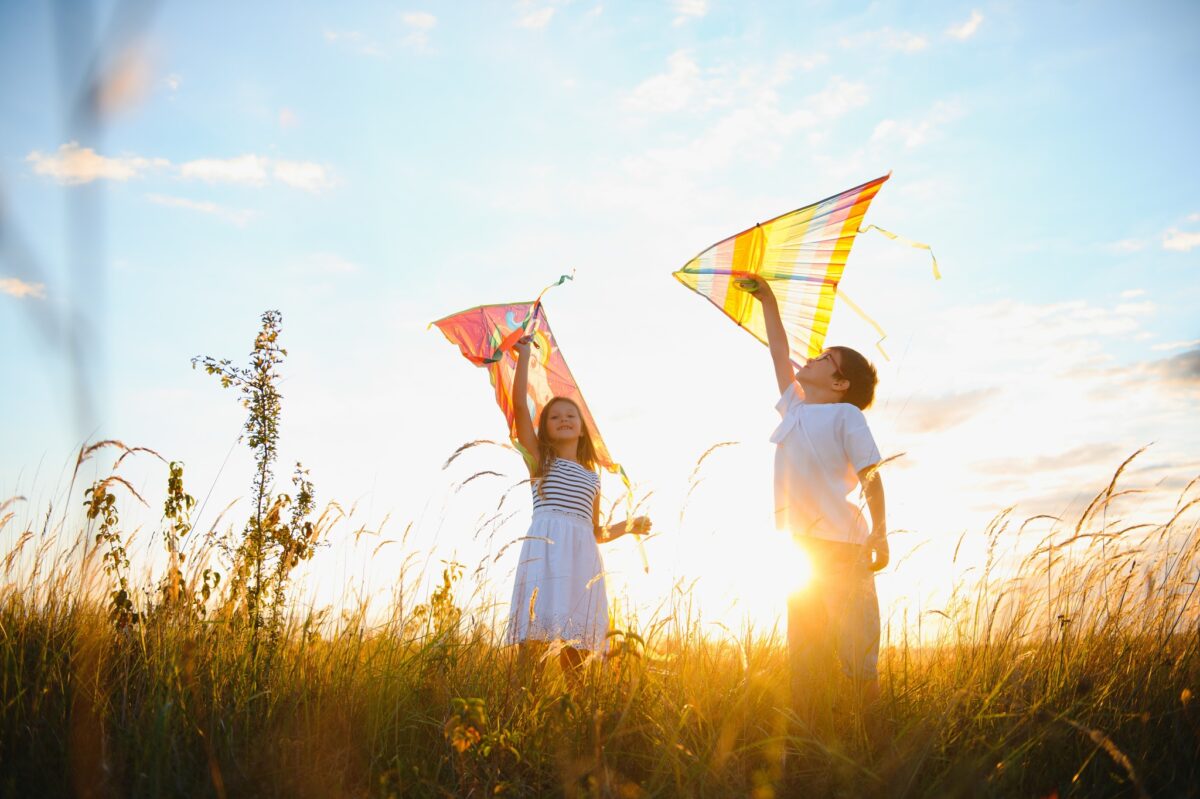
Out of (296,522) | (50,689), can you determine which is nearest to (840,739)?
(296,522)

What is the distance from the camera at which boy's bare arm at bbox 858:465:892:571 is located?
3.44 metres

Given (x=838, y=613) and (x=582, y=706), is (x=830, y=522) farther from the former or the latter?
(x=582, y=706)

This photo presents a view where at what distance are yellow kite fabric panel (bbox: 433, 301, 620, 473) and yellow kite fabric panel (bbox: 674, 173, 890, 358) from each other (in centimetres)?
124

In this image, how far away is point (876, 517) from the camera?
3613 mm

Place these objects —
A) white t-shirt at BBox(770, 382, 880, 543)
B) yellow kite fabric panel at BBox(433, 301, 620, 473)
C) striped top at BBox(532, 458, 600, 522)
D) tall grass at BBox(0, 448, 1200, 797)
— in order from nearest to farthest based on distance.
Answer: tall grass at BBox(0, 448, 1200, 797) → white t-shirt at BBox(770, 382, 880, 543) → striped top at BBox(532, 458, 600, 522) → yellow kite fabric panel at BBox(433, 301, 620, 473)

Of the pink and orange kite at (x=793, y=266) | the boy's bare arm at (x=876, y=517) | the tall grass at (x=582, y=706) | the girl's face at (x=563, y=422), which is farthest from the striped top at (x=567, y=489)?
the boy's bare arm at (x=876, y=517)

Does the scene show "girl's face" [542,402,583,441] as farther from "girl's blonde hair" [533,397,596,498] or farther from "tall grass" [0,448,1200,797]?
"tall grass" [0,448,1200,797]

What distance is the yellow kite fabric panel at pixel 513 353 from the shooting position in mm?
5398

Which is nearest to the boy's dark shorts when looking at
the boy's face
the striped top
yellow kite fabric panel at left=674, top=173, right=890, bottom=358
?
the boy's face

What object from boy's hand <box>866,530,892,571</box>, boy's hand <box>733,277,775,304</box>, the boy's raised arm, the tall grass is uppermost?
boy's hand <box>733,277,775,304</box>

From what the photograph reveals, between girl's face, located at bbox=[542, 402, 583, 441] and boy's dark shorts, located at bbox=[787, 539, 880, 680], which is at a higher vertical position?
girl's face, located at bbox=[542, 402, 583, 441]

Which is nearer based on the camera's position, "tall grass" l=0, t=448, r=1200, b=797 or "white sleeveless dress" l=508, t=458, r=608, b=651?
"tall grass" l=0, t=448, r=1200, b=797

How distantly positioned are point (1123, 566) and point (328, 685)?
11.8 feet

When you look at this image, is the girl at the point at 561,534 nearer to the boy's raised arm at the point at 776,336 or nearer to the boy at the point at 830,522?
the boy at the point at 830,522
